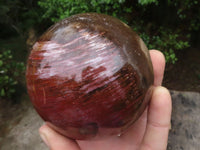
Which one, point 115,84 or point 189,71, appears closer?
point 115,84

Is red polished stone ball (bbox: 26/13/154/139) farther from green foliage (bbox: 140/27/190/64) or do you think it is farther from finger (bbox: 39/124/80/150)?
green foliage (bbox: 140/27/190/64)

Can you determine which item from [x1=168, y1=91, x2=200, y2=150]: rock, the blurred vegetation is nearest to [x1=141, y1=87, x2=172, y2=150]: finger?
[x1=168, y1=91, x2=200, y2=150]: rock

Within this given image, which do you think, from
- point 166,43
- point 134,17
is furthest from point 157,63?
point 134,17

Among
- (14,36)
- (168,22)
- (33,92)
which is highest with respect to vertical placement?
(33,92)

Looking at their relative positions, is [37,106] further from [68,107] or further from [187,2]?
[187,2]

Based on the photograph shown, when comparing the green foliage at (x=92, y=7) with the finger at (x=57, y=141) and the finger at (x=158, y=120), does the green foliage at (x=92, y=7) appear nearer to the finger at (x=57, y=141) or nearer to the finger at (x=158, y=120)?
the finger at (x=158, y=120)

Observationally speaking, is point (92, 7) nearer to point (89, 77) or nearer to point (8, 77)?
point (89, 77)

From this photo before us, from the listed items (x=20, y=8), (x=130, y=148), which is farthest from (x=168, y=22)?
(x=20, y=8)
